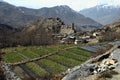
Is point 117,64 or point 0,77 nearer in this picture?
point 117,64

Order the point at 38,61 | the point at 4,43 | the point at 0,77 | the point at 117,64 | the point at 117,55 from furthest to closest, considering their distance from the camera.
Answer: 1. the point at 4,43
2. the point at 38,61
3. the point at 0,77
4. the point at 117,55
5. the point at 117,64

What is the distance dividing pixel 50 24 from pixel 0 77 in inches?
4652

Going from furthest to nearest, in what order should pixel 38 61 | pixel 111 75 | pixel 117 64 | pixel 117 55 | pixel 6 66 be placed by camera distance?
pixel 38 61 → pixel 6 66 → pixel 117 55 → pixel 117 64 → pixel 111 75

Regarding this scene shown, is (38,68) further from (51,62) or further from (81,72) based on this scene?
(81,72)

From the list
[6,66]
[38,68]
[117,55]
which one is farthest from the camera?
[6,66]

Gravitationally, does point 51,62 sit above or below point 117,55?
below

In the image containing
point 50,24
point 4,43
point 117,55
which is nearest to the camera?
point 117,55

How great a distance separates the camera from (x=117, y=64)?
62.4 ft

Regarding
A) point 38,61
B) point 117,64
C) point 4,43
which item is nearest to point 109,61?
point 117,64

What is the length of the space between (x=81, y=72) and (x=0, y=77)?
1787 centimetres

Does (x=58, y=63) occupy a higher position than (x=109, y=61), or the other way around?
(x=109, y=61)

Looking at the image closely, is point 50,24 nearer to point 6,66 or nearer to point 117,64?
point 6,66

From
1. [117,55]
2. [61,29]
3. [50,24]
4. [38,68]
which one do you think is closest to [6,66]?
[38,68]

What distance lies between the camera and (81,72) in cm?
1817
